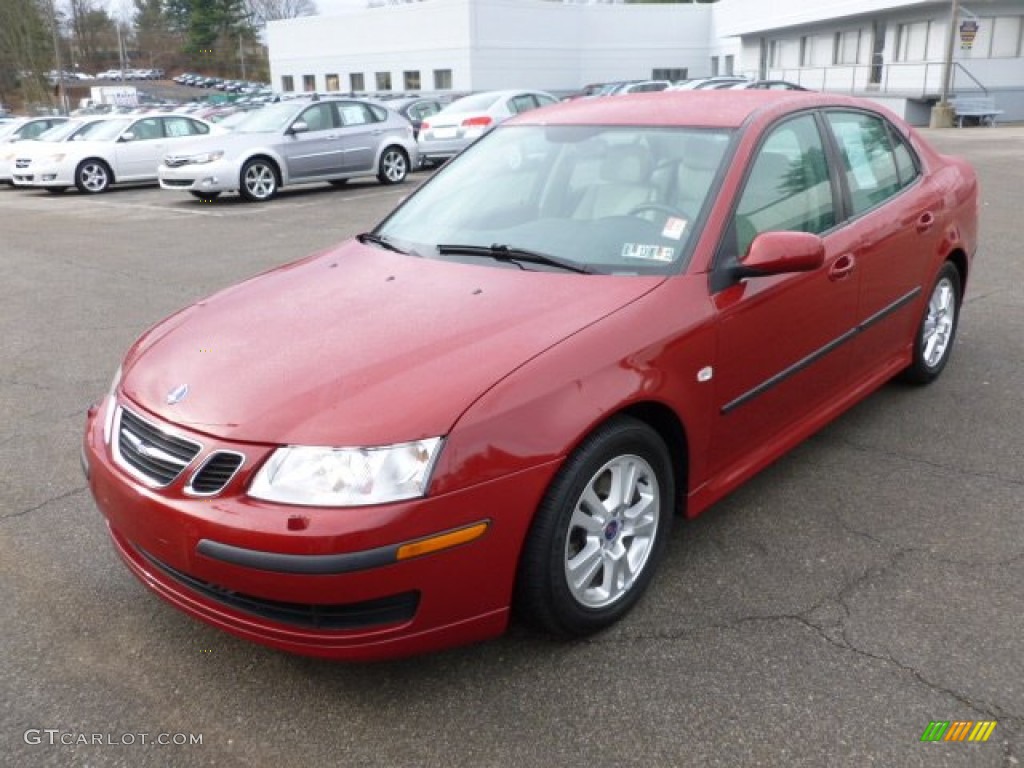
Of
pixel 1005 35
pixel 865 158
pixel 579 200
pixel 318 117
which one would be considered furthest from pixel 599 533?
pixel 1005 35

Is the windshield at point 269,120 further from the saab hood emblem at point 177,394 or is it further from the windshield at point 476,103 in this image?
the saab hood emblem at point 177,394

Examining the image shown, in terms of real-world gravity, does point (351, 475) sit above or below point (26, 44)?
below

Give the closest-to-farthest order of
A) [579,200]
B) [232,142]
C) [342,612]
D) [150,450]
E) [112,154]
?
1. [342,612]
2. [150,450]
3. [579,200]
4. [232,142]
5. [112,154]

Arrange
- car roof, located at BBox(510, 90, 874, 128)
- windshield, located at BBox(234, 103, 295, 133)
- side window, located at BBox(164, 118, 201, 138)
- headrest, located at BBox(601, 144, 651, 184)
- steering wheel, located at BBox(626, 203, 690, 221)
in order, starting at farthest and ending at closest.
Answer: side window, located at BBox(164, 118, 201, 138) < windshield, located at BBox(234, 103, 295, 133) < car roof, located at BBox(510, 90, 874, 128) < headrest, located at BBox(601, 144, 651, 184) < steering wheel, located at BBox(626, 203, 690, 221)

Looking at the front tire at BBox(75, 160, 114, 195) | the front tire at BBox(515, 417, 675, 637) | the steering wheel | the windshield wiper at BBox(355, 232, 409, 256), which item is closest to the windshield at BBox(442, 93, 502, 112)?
the front tire at BBox(75, 160, 114, 195)

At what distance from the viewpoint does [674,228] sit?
321cm

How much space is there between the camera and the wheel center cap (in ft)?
9.15

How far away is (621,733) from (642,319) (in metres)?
1.21

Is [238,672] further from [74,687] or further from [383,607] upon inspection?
[383,607]

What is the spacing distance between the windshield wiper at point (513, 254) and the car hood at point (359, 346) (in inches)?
2.5

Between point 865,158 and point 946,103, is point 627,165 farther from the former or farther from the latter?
point 946,103

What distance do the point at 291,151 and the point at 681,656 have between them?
537 inches

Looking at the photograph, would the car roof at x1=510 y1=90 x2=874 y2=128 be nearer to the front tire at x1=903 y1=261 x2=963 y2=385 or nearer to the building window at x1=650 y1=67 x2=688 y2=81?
the front tire at x1=903 y1=261 x2=963 y2=385

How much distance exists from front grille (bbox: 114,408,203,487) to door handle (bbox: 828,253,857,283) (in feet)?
8.27
